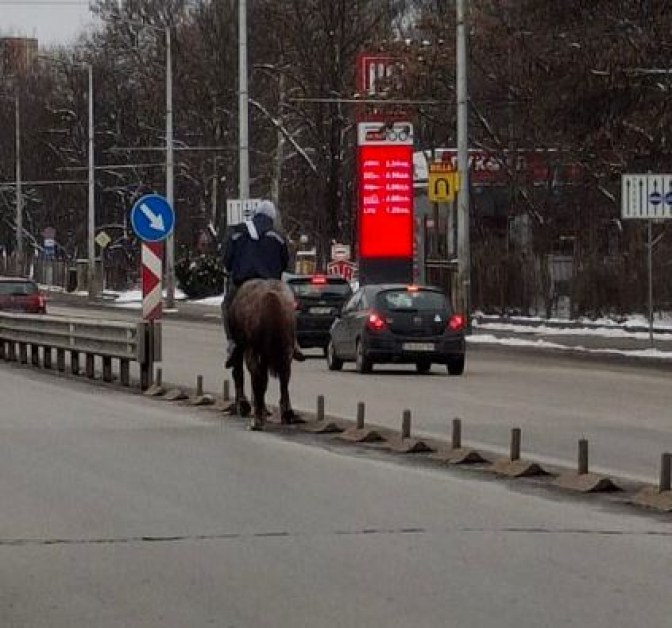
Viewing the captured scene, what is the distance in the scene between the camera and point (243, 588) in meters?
8.55

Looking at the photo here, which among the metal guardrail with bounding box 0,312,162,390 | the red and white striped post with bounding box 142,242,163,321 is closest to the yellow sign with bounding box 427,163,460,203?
the metal guardrail with bounding box 0,312,162,390

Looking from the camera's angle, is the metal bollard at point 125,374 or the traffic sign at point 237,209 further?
the traffic sign at point 237,209

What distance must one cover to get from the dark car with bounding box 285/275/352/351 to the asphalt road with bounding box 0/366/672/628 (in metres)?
17.9

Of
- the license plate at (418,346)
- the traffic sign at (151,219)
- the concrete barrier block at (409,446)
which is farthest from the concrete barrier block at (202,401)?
the license plate at (418,346)

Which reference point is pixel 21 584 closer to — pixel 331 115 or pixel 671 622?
pixel 671 622

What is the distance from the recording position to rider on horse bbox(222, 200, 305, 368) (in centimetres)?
1727

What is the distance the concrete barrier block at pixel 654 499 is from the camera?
37.0 feet

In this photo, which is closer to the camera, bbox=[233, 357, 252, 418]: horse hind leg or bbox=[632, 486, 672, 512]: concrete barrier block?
bbox=[632, 486, 672, 512]: concrete barrier block

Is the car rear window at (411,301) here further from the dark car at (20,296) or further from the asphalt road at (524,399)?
the dark car at (20,296)

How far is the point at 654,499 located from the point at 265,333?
6045 millimetres

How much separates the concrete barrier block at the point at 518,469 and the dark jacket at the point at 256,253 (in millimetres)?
4728

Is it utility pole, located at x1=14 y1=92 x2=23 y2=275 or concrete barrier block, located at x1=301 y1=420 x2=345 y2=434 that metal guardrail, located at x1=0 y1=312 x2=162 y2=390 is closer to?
concrete barrier block, located at x1=301 y1=420 x2=345 y2=434

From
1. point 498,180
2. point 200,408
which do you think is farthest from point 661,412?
point 498,180

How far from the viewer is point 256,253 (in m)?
17.3
